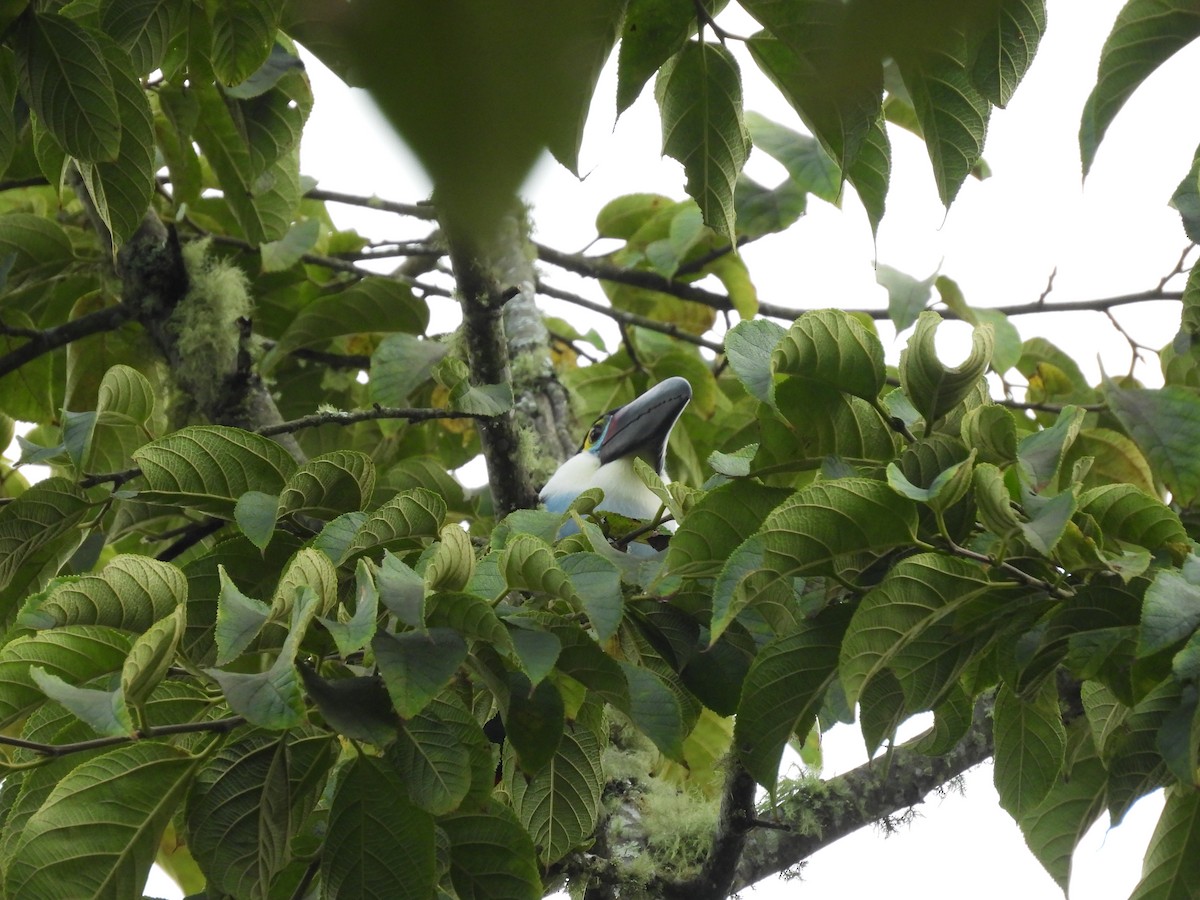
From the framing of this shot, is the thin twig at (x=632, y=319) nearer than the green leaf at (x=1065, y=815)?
No

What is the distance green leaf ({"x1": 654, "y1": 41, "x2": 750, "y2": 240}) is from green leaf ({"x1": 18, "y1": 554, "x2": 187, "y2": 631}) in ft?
2.06

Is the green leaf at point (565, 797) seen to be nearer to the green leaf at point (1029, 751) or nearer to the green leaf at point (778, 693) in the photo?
the green leaf at point (778, 693)

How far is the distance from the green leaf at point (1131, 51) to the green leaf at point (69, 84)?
0.96 m

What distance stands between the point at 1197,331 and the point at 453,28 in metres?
1.43

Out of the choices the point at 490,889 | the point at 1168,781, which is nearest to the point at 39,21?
the point at 490,889

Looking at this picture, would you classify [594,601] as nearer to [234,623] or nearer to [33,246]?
[234,623]

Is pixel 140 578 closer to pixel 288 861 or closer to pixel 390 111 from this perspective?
pixel 288 861

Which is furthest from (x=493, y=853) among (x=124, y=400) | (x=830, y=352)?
(x=124, y=400)

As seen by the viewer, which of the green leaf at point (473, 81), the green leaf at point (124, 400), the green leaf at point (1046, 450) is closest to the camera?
the green leaf at point (473, 81)

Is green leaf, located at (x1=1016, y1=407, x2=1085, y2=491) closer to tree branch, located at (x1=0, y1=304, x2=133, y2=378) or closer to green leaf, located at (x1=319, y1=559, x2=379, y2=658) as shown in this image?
green leaf, located at (x1=319, y1=559, x2=379, y2=658)

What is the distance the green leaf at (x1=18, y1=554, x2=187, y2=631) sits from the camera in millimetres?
1035

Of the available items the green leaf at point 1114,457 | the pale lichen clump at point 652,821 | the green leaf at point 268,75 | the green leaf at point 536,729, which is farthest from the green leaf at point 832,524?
the green leaf at point 1114,457

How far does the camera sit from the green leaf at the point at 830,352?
1.12 meters

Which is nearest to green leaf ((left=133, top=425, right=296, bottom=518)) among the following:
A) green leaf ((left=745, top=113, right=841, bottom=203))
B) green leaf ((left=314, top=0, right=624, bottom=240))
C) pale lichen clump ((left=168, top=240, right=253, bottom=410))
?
pale lichen clump ((left=168, top=240, right=253, bottom=410))
